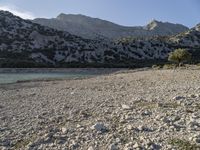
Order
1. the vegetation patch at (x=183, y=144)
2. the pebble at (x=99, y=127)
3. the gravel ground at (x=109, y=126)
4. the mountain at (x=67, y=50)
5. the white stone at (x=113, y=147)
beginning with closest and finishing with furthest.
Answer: the vegetation patch at (x=183, y=144)
the white stone at (x=113, y=147)
the gravel ground at (x=109, y=126)
the pebble at (x=99, y=127)
the mountain at (x=67, y=50)

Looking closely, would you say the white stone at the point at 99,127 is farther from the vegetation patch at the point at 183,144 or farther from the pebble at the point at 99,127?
the vegetation patch at the point at 183,144

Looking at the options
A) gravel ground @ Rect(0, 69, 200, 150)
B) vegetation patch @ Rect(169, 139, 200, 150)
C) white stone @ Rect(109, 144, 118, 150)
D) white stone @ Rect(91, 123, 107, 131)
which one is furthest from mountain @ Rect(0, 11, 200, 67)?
vegetation patch @ Rect(169, 139, 200, 150)

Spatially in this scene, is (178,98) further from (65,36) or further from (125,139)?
(65,36)

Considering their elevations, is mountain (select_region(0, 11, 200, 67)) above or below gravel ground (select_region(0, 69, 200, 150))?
above

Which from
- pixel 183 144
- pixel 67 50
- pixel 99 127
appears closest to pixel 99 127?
pixel 99 127

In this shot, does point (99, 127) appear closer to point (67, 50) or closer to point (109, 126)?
point (109, 126)

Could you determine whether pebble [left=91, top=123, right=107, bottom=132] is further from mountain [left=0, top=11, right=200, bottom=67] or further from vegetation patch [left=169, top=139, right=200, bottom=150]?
mountain [left=0, top=11, right=200, bottom=67]

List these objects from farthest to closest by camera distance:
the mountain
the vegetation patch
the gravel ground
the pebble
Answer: the mountain < the pebble < the gravel ground < the vegetation patch

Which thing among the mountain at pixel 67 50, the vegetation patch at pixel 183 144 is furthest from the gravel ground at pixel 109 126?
the mountain at pixel 67 50

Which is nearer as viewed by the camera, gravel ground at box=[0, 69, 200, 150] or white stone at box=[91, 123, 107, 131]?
gravel ground at box=[0, 69, 200, 150]

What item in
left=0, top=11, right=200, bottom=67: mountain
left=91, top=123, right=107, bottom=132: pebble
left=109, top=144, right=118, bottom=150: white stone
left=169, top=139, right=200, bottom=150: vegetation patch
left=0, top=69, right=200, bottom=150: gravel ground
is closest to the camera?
left=169, top=139, right=200, bottom=150: vegetation patch

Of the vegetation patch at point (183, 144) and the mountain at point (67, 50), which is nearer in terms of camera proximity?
the vegetation patch at point (183, 144)

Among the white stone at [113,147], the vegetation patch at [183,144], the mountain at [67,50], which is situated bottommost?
the white stone at [113,147]

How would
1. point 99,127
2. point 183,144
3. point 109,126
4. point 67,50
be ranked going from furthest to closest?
point 67,50, point 109,126, point 99,127, point 183,144
